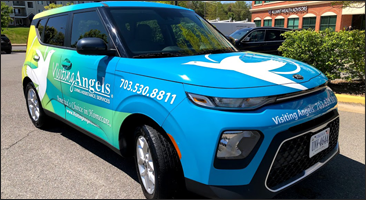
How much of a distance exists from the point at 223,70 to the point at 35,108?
11.7 feet

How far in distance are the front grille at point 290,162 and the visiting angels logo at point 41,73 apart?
320cm

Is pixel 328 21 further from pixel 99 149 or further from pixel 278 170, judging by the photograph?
pixel 278 170

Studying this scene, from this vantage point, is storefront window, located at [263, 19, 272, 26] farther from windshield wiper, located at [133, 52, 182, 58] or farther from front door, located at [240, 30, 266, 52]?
windshield wiper, located at [133, 52, 182, 58]

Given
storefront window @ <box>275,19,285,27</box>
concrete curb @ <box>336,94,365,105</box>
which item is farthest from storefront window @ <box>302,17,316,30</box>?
concrete curb @ <box>336,94,365,105</box>

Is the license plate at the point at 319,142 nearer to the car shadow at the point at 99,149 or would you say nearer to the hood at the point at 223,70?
the hood at the point at 223,70

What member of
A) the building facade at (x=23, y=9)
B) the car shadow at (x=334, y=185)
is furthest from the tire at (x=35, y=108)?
the building facade at (x=23, y=9)

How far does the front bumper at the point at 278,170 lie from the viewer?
81.1 inches

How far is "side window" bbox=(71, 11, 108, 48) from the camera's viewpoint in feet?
10.3

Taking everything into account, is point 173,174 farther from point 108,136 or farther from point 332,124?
point 332,124

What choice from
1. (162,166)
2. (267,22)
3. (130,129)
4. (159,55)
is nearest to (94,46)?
(159,55)

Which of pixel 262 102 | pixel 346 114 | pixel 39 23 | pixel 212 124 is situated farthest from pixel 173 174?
pixel 346 114

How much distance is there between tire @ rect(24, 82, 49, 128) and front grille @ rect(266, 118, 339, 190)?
3.62m

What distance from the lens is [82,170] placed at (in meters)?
3.28

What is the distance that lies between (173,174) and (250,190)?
23.9 inches
